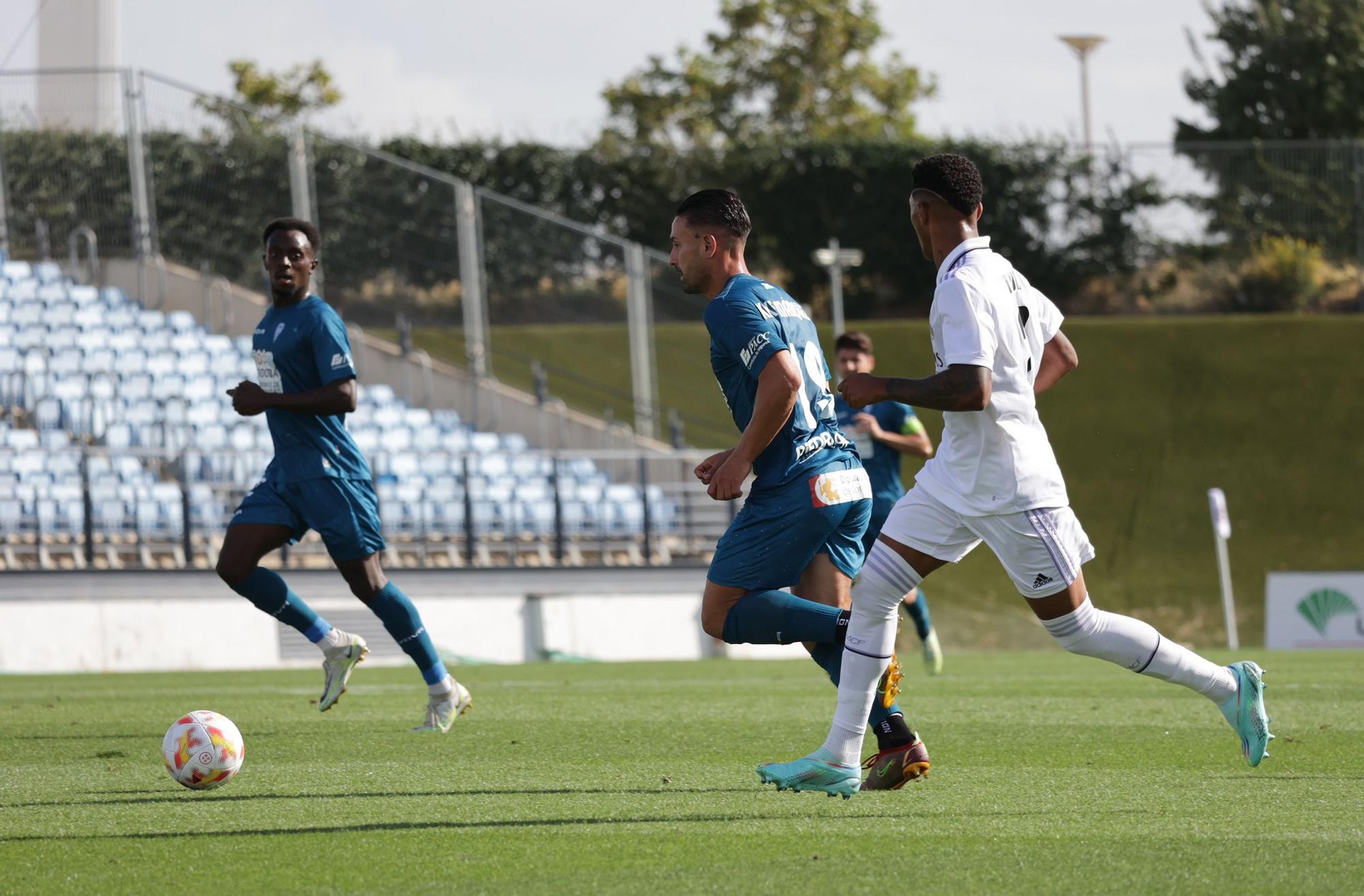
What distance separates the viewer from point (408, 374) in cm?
2323

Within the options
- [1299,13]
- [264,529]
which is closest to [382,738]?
[264,529]

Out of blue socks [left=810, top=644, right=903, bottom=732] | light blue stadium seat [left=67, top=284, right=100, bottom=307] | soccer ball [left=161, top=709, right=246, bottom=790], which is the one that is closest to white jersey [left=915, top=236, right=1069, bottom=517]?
blue socks [left=810, top=644, right=903, bottom=732]

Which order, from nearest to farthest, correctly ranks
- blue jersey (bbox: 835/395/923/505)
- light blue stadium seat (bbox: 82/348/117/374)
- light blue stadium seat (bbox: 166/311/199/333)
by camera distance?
blue jersey (bbox: 835/395/923/505) → light blue stadium seat (bbox: 82/348/117/374) → light blue stadium seat (bbox: 166/311/199/333)

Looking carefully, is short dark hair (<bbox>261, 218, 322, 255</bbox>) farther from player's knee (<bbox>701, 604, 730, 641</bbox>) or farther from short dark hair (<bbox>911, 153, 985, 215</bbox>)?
short dark hair (<bbox>911, 153, 985, 215</bbox>)

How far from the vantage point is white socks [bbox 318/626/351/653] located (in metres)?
7.73

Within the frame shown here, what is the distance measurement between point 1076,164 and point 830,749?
29346mm

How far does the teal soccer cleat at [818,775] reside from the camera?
5.25 metres

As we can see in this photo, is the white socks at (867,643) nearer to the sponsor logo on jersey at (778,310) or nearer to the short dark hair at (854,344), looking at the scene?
the sponsor logo on jersey at (778,310)

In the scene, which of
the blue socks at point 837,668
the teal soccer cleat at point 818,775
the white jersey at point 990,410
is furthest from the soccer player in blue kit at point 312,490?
the white jersey at point 990,410

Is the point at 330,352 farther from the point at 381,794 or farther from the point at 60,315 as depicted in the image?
the point at 60,315

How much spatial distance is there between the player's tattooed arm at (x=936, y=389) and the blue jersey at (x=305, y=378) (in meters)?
3.34

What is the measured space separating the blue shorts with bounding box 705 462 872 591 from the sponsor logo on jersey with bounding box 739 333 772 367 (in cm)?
43

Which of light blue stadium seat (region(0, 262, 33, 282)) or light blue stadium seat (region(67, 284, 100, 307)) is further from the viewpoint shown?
light blue stadium seat (region(67, 284, 100, 307))

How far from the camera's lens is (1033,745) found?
7.06 metres
